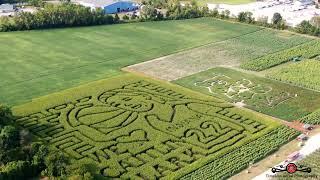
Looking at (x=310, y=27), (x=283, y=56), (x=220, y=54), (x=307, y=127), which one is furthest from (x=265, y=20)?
(x=307, y=127)

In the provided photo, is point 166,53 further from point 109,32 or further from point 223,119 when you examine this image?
point 223,119

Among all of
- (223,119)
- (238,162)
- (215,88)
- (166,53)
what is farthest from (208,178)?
(166,53)

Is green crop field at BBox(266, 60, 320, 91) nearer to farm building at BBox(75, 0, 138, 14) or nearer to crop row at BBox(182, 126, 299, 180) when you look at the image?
crop row at BBox(182, 126, 299, 180)

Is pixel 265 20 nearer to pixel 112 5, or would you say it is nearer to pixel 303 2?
pixel 303 2

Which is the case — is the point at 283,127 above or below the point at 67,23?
below

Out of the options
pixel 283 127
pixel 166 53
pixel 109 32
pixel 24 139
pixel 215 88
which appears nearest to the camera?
pixel 24 139

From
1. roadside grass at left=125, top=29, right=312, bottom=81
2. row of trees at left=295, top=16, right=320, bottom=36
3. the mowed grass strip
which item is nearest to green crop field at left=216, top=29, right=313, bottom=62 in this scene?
roadside grass at left=125, top=29, right=312, bottom=81

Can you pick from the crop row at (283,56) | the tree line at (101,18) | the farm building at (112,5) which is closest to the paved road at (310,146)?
the crop row at (283,56)
